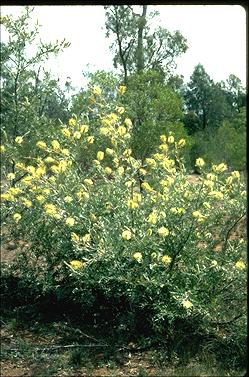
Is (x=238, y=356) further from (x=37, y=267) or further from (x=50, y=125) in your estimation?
(x=50, y=125)

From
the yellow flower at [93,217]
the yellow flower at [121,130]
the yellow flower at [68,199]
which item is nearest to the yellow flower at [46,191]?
the yellow flower at [68,199]

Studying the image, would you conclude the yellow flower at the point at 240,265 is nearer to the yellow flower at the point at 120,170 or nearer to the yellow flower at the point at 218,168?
the yellow flower at the point at 218,168

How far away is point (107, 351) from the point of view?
4578 millimetres

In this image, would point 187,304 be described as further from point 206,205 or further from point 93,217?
point 93,217

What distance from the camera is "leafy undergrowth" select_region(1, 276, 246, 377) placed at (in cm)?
418

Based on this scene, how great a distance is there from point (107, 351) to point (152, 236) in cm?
113

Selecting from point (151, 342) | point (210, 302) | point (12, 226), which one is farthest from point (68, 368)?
point (12, 226)

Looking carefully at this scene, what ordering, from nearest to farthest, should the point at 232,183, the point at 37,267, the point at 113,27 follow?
the point at 232,183
the point at 37,267
the point at 113,27

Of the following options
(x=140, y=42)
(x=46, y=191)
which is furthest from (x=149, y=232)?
(x=140, y=42)

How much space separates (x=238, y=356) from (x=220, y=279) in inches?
25.3

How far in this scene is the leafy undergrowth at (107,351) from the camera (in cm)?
418

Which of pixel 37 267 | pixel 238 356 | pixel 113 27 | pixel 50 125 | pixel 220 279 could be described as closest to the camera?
pixel 238 356

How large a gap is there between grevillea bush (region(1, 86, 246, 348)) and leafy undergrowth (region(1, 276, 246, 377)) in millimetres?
182

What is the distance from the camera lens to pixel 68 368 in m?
4.36
